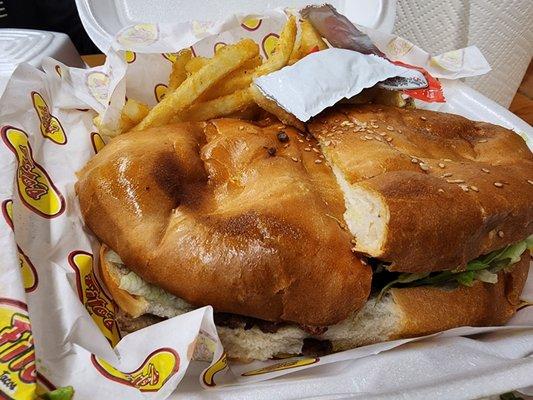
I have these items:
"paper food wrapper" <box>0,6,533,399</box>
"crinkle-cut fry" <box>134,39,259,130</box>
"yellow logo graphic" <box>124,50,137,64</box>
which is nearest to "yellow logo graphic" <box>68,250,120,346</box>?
"paper food wrapper" <box>0,6,533,399</box>

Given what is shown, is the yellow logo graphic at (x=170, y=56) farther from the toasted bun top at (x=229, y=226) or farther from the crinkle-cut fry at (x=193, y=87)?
the toasted bun top at (x=229, y=226)

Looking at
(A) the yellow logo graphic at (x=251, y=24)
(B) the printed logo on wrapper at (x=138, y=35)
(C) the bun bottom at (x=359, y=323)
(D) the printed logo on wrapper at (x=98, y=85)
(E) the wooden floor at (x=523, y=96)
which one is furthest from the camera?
(E) the wooden floor at (x=523, y=96)

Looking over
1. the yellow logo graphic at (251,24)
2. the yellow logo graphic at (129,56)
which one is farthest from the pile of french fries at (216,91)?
the yellow logo graphic at (251,24)

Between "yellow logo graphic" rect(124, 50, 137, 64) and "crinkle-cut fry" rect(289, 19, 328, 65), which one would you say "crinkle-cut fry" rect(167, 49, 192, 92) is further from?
"crinkle-cut fry" rect(289, 19, 328, 65)

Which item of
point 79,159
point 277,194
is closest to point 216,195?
point 277,194

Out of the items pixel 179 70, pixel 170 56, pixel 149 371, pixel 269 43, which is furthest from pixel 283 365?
pixel 269 43

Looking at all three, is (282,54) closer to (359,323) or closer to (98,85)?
(98,85)

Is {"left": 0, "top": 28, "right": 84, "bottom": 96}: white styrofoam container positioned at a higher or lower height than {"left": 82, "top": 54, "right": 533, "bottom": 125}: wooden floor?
higher

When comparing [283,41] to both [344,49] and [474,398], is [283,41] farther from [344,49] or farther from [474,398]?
[474,398]
